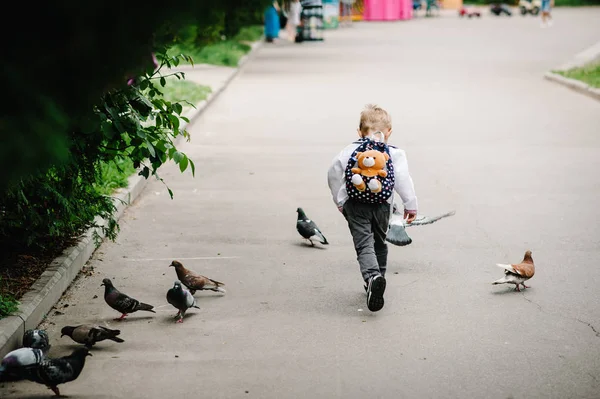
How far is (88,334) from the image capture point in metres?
5.76

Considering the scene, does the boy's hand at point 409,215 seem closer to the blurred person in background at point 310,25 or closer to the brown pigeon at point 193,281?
the brown pigeon at point 193,281

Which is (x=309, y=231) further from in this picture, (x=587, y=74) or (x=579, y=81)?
(x=587, y=74)

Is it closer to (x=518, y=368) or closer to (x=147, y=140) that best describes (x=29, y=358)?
(x=147, y=140)

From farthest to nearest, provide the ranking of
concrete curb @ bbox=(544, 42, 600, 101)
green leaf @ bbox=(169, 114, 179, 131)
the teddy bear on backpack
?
concrete curb @ bbox=(544, 42, 600, 101) < green leaf @ bbox=(169, 114, 179, 131) < the teddy bear on backpack

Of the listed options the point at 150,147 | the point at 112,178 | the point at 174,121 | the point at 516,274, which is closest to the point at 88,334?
the point at 150,147

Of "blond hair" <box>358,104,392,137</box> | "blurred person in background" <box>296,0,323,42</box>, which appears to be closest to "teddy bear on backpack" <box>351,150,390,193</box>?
"blond hair" <box>358,104,392,137</box>

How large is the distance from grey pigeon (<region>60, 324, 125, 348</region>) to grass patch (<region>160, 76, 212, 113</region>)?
1120 cm

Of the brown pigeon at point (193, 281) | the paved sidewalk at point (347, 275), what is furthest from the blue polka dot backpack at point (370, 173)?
the brown pigeon at point (193, 281)

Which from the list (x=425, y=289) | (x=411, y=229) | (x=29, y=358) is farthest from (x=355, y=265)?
(x=29, y=358)

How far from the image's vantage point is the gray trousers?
Result: 672cm

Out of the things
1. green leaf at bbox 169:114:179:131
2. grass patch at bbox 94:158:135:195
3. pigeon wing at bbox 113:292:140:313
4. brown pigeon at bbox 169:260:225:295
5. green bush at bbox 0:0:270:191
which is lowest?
grass patch at bbox 94:158:135:195

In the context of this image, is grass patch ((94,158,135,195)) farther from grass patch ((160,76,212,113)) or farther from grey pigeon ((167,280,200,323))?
grass patch ((160,76,212,113))

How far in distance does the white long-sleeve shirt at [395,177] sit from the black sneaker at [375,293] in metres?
0.64

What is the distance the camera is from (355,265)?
7.89 meters
